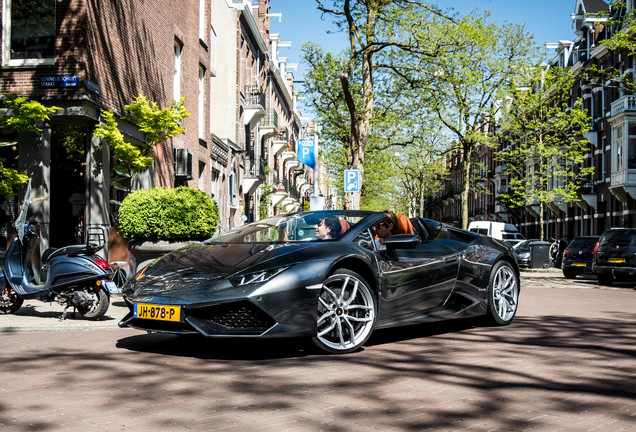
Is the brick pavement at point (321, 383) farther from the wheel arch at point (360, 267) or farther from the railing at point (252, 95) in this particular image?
the railing at point (252, 95)

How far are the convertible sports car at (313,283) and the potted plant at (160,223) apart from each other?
3.15 m

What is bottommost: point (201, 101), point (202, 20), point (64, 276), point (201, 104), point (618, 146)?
point (64, 276)

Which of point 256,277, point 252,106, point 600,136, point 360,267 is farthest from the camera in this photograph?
point 600,136

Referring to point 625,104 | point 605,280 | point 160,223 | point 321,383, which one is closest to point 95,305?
point 160,223

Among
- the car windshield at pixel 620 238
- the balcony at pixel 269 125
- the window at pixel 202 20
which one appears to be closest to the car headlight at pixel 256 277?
the car windshield at pixel 620 238

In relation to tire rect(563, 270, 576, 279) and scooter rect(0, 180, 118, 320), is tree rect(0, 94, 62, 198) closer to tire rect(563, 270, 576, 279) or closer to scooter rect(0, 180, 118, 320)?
scooter rect(0, 180, 118, 320)

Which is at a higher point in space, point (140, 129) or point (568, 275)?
point (140, 129)

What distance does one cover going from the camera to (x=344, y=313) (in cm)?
565

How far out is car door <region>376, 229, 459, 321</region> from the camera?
6098 millimetres

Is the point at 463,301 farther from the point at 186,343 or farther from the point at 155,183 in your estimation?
the point at 155,183

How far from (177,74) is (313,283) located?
16186 millimetres

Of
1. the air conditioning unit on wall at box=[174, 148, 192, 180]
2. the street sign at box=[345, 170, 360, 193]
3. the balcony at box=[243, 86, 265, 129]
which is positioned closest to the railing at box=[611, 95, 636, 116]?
the balcony at box=[243, 86, 265, 129]

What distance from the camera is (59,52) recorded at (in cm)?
1294

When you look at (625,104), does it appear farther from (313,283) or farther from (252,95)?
(313,283)
